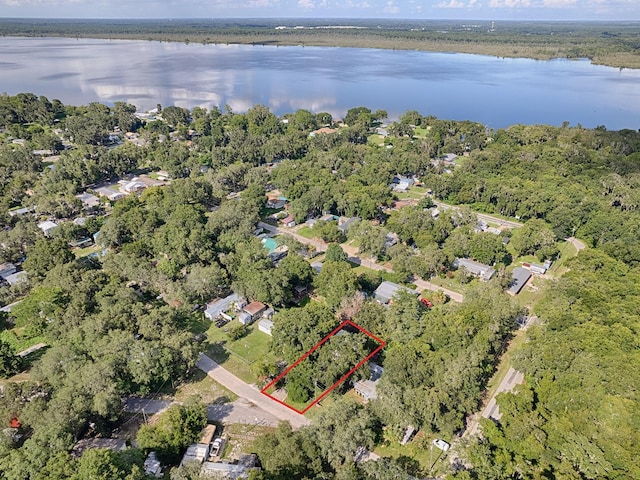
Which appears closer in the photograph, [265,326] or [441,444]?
[441,444]

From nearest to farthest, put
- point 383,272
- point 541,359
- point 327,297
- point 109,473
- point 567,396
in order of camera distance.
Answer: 1. point 109,473
2. point 567,396
3. point 541,359
4. point 327,297
5. point 383,272

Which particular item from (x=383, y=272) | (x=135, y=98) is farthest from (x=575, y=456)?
(x=135, y=98)

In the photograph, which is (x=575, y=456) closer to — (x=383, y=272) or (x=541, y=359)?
(x=541, y=359)

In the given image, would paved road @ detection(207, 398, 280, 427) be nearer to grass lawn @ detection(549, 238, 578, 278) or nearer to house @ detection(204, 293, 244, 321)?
house @ detection(204, 293, 244, 321)

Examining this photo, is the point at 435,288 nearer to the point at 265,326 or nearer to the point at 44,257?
the point at 265,326

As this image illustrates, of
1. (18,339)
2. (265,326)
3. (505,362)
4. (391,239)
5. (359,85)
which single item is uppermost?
(359,85)

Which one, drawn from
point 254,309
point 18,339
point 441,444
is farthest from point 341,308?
point 18,339

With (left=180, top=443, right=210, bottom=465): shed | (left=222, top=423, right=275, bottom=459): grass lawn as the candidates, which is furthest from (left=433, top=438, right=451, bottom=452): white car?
(left=180, top=443, right=210, bottom=465): shed
